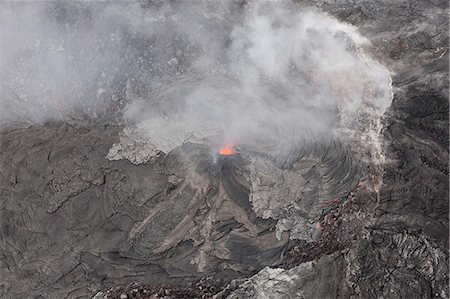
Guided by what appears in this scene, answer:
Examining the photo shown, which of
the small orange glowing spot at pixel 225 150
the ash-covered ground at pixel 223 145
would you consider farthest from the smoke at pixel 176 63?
the small orange glowing spot at pixel 225 150

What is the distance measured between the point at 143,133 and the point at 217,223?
187cm

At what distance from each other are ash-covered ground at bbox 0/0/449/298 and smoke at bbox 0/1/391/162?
20 mm

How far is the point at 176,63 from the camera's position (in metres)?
6.78

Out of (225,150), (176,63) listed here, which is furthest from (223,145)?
(176,63)

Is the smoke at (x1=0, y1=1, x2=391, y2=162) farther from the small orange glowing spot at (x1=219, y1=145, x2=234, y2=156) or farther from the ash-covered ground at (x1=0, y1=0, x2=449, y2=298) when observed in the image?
the small orange glowing spot at (x1=219, y1=145, x2=234, y2=156)

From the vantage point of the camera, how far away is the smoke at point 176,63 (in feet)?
22.0

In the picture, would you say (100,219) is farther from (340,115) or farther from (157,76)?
(340,115)

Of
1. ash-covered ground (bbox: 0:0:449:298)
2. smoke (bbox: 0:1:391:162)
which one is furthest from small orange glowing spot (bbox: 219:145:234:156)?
smoke (bbox: 0:1:391:162)

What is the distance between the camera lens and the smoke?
22.0 ft

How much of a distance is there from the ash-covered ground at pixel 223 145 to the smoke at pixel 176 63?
0.02 m

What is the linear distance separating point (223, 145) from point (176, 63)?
1.42 m

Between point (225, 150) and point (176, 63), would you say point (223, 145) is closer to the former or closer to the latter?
point (225, 150)

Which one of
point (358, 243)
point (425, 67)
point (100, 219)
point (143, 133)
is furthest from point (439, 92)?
point (100, 219)

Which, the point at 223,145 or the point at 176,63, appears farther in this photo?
the point at 223,145
